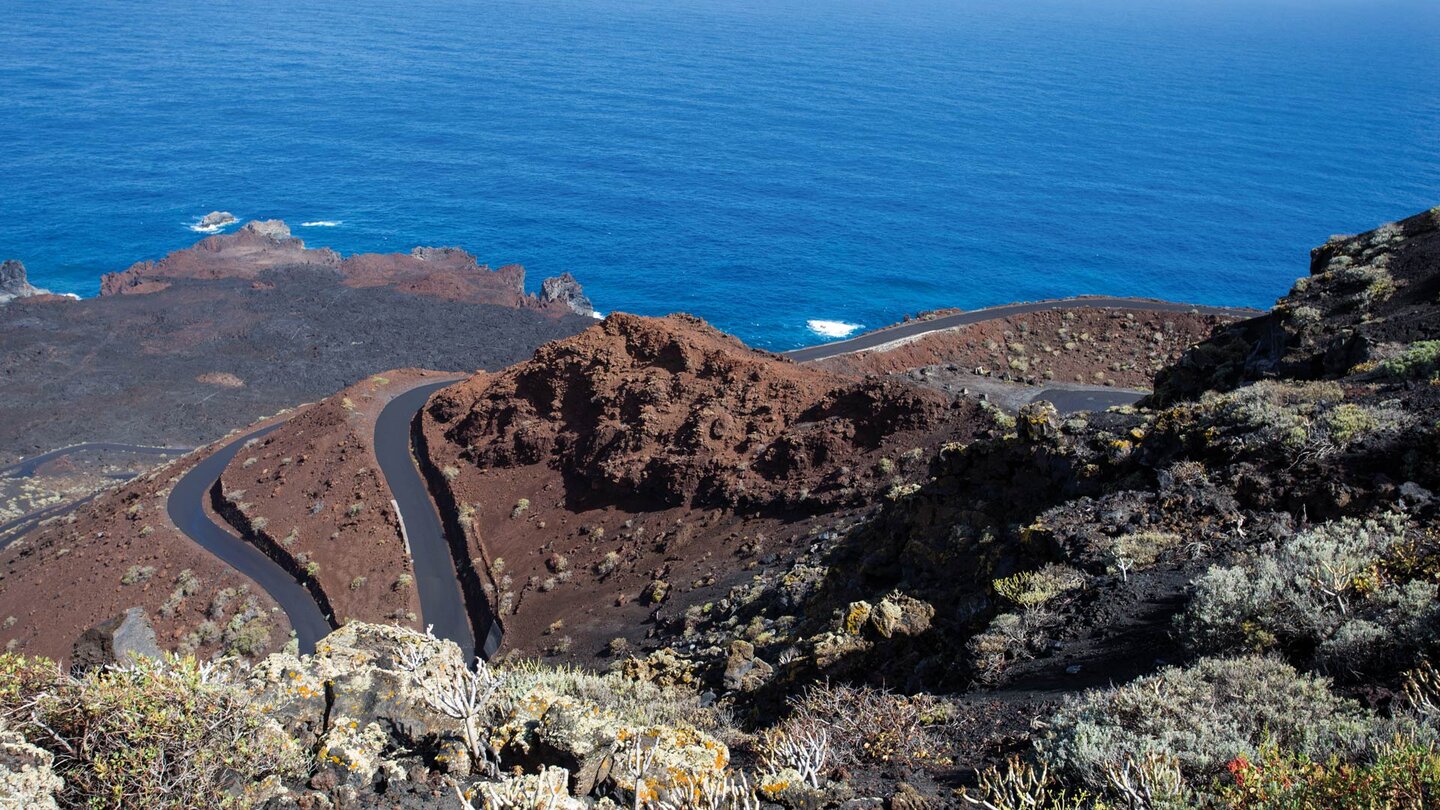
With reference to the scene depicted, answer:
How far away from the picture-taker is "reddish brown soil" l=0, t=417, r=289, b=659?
3188cm

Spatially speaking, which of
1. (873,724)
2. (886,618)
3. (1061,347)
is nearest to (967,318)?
(1061,347)

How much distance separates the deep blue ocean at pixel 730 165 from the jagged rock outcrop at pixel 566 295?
3.01 meters

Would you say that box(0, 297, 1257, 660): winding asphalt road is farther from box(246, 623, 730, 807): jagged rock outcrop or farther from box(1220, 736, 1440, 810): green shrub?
box(1220, 736, 1440, 810): green shrub

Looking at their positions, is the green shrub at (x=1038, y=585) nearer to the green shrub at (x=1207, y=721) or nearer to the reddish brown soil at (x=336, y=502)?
the green shrub at (x=1207, y=721)

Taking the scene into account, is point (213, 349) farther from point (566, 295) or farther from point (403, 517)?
point (403, 517)

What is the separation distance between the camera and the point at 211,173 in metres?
100

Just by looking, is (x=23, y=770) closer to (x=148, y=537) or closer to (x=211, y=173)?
(x=148, y=537)

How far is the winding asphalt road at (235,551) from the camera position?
3209 centimetres

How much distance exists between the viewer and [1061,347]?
53031 millimetres

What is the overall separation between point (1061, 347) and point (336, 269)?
61280mm

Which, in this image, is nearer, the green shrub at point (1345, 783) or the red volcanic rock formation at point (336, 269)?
the green shrub at point (1345, 783)

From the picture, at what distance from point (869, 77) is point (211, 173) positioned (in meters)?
108

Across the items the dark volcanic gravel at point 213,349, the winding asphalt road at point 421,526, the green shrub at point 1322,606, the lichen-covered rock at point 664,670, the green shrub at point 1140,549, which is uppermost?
the green shrub at point 1322,606

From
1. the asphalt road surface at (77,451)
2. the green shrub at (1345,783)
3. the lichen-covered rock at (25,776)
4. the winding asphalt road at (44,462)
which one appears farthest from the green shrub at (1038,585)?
the asphalt road surface at (77,451)
